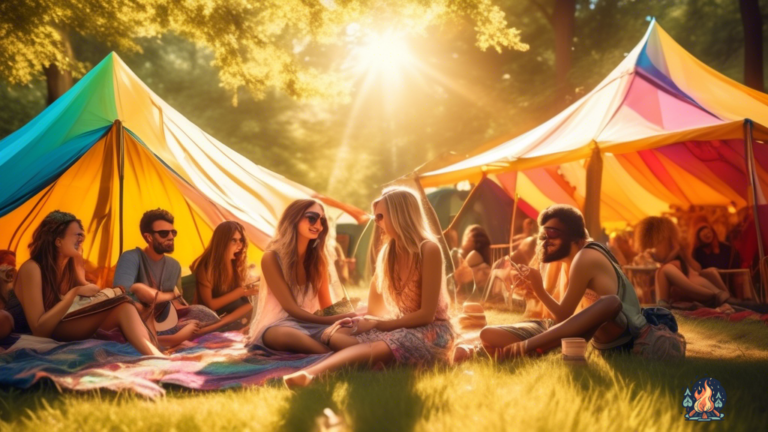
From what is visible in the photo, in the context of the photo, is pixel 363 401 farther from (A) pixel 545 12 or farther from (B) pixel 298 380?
(A) pixel 545 12

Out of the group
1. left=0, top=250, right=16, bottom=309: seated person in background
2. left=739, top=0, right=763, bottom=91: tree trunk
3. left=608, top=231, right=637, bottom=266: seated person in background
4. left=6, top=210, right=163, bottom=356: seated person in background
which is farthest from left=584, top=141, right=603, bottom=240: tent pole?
left=739, top=0, right=763, bottom=91: tree trunk

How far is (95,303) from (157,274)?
3.34 ft

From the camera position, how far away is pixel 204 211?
24.6 feet

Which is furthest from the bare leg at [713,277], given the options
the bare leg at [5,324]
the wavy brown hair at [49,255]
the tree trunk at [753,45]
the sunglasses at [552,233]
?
the tree trunk at [753,45]

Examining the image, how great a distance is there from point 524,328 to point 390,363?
38.1 inches

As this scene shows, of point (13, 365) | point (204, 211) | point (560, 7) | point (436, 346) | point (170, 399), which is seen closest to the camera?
point (170, 399)

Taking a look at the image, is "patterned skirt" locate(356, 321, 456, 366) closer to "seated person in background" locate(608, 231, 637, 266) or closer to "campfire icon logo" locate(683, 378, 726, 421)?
"campfire icon logo" locate(683, 378, 726, 421)

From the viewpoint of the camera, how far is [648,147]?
7535mm

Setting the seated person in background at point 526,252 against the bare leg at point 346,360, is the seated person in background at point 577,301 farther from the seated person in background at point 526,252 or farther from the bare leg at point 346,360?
the seated person in background at point 526,252

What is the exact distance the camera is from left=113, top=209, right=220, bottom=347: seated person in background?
17.7ft

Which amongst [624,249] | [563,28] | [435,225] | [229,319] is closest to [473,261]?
[435,225]

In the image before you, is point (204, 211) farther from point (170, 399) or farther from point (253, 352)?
point (170, 399)

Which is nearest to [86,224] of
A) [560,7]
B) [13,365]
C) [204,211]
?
[204,211]

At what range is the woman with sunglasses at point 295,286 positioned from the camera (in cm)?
468
